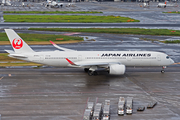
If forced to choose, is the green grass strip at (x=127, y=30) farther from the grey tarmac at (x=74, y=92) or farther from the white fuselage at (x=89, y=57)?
the white fuselage at (x=89, y=57)

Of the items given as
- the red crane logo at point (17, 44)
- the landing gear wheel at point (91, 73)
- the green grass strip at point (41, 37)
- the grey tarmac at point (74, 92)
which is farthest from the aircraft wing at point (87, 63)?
the green grass strip at point (41, 37)

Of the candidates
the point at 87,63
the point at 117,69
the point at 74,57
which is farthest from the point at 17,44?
the point at 117,69

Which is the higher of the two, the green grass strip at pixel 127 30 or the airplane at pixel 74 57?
the airplane at pixel 74 57

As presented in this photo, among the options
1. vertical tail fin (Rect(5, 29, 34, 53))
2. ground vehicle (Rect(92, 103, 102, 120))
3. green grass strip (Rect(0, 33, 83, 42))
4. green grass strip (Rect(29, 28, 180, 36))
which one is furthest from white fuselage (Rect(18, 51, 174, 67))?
green grass strip (Rect(29, 28, 180, 36))

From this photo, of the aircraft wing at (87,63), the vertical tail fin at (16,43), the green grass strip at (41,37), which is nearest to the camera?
the aircraft wing at (87,63)

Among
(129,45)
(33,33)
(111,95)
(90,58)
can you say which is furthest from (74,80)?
(33,33)

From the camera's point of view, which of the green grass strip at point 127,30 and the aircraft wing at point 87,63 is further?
the green grass strip at point 127,30

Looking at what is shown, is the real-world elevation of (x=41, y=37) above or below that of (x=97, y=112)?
below

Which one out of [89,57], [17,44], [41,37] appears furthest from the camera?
[41,37]

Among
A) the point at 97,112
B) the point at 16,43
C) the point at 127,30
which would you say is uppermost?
the point at 16,43

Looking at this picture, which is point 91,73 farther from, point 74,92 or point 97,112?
point 97,112

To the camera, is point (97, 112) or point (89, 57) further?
point (89, 57)

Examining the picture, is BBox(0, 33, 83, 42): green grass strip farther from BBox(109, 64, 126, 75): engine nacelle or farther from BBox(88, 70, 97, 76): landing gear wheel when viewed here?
BBox(109, 64, 126, 75): engine nacelle

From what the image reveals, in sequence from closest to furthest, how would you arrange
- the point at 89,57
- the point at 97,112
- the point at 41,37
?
the point at 97,112, the point at 89,57, the point at 41,37
